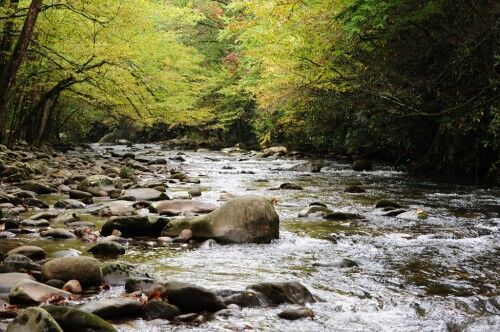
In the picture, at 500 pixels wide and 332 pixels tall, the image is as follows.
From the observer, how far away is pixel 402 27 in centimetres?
1062

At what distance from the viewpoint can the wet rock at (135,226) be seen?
5.88 meters

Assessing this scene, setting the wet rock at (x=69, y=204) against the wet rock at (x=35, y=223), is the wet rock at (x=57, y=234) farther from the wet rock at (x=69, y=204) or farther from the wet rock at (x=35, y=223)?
the wet rock at (x=69, y=204)

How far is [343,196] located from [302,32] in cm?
532

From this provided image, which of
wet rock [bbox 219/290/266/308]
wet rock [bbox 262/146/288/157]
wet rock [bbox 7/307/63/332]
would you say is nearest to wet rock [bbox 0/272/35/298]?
wet rock [bbox 7/307/63/332]

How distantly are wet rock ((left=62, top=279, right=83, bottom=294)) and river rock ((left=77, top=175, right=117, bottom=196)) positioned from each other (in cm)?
551

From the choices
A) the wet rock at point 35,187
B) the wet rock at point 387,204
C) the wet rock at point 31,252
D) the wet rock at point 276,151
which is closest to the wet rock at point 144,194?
the wet rock at point 35,187

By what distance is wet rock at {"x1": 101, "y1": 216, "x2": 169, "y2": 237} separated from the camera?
588cm

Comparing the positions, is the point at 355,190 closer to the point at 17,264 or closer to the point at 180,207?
the point at 180,207

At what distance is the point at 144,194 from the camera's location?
28.6ft

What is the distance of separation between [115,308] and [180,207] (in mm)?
4186

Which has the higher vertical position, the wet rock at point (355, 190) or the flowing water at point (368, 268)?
the wet rock at point (355, 190)

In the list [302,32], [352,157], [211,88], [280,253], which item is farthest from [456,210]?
[211,88]

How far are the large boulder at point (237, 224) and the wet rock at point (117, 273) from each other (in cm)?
169

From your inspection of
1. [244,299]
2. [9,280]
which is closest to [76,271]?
[9,280]
